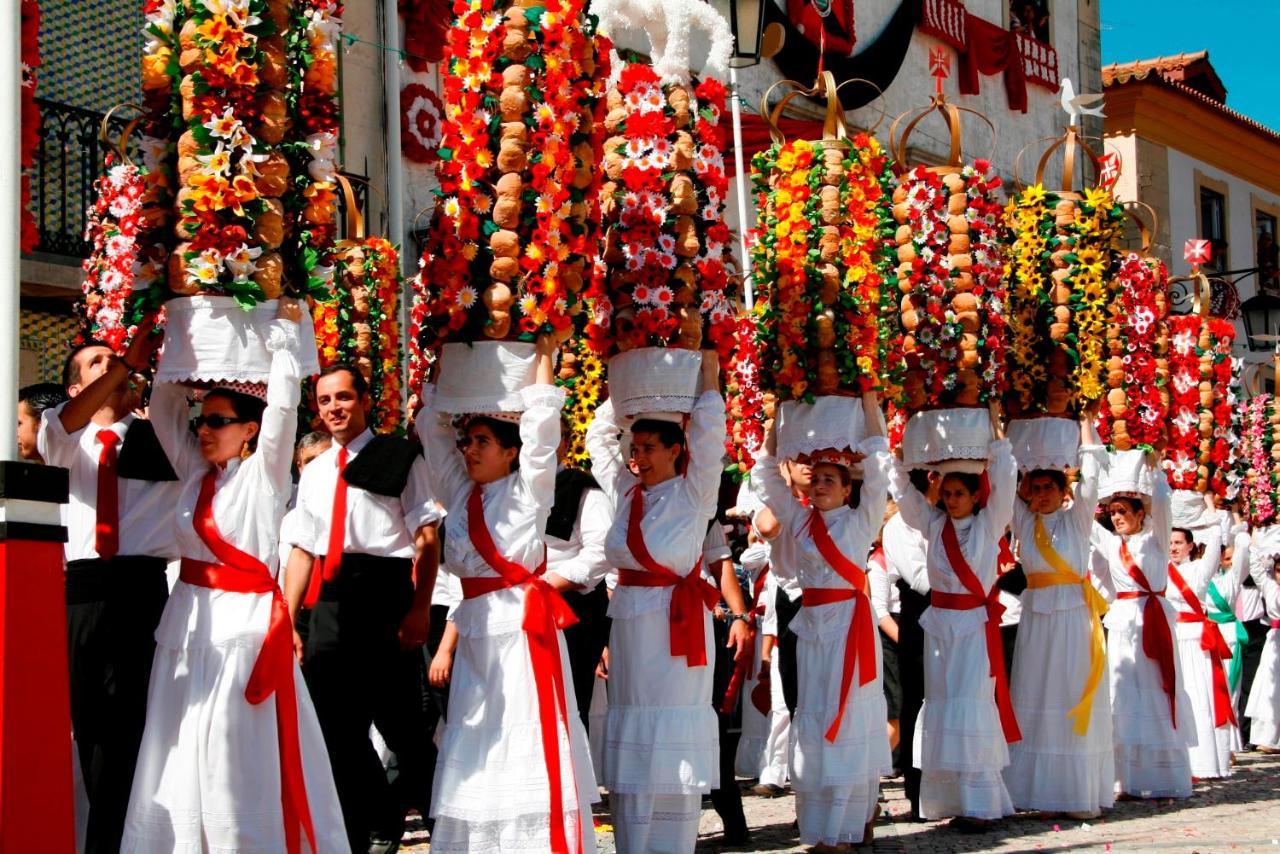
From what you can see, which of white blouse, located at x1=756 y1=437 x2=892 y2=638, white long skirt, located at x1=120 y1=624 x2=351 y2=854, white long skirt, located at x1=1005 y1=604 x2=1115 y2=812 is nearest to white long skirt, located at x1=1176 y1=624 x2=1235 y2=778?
white long skirt, located at x1=1005 y1=604 x2=1115 y2=812

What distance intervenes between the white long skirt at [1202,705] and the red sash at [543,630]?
725cm

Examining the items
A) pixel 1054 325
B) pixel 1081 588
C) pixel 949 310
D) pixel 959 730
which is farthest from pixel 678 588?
pixel 1054 325

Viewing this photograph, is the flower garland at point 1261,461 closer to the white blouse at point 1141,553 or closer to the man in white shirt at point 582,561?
the white blouse at point 1141,553

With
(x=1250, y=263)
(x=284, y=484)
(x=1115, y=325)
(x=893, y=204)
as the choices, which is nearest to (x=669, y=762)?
(x=284, y=484)

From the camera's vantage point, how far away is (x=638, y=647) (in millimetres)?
7711

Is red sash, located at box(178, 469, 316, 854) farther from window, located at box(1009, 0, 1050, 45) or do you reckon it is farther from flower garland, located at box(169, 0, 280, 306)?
window, located at box(1009, 0, 1050, 45)

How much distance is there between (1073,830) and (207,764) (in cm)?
523

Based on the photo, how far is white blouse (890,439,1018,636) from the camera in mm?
9578

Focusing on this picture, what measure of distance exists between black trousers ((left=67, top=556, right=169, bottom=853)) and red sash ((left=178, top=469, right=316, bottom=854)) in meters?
0.58

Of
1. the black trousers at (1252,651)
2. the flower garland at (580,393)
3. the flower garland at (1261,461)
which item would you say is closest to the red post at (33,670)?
the flower garland at (580,393)

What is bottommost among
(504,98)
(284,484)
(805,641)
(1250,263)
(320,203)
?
(805,641)

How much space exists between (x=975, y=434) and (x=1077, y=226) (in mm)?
1805

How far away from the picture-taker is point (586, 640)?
9641 mm

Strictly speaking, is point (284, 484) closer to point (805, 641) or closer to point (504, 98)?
point (504, 98)
